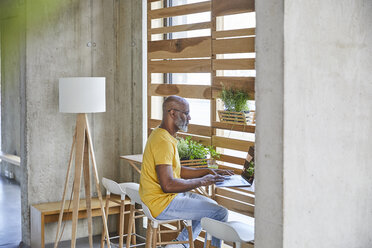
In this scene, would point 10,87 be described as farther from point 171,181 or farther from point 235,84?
point 171,181

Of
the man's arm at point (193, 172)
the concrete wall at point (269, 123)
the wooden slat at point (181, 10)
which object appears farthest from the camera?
the wooden slat at point (181, 10)

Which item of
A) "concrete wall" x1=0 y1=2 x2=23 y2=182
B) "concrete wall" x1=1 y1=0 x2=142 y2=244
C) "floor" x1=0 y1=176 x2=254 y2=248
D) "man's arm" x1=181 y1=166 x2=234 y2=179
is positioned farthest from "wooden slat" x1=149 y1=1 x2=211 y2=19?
"concrete wall" x1=0 y1=2 x2=23 y2=182

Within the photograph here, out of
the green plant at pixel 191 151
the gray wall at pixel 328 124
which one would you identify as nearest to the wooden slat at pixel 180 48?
the green plant at pixel 191 151

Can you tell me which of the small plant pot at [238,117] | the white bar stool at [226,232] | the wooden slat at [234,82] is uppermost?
the wooden slat at [234,82]

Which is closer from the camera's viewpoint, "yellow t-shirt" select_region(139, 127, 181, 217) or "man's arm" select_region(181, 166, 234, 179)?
"yellow t-shirt" select_region(139, 127, 181, 217)

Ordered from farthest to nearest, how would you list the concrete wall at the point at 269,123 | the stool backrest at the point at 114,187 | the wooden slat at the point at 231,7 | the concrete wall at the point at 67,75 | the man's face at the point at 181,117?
the concrete wall at the point at 67,75 < the stool backrest at the point at 114,187 < the wooden slat at the point at 231,7 < the man's face at the point at 181,117 < the concrete wall at the point at 269,123

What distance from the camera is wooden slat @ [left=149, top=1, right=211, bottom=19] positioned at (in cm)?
540

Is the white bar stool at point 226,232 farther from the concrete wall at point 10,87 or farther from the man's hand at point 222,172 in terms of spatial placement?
the concrete wall at point 10,87

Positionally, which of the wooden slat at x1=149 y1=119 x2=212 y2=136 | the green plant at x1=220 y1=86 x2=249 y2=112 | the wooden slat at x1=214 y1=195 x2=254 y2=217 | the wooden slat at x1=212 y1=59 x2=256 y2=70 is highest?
the wooden slat at x1=212 y1=59 x2=256 y2=70

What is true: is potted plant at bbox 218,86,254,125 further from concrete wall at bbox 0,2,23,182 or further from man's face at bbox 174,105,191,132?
concrete wall at bbox 0,2,23,182

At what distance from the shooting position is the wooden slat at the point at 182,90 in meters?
5.47

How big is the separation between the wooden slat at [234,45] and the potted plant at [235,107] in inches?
15.0

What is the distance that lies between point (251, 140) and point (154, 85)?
67.8 inches

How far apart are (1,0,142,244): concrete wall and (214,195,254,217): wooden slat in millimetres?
1604
